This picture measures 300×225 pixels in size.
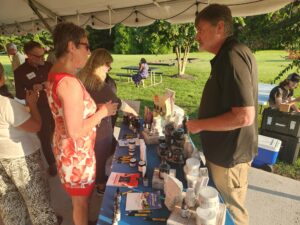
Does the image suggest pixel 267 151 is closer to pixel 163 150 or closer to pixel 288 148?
pixel 288 148

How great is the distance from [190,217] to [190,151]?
744 mm

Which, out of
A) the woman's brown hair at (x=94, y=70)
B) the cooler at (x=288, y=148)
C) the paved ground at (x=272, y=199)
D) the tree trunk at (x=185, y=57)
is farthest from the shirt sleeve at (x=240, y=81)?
the tree trunk at (x=185, y=57)

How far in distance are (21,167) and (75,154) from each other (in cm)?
54

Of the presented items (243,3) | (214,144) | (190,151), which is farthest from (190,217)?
(243,3)

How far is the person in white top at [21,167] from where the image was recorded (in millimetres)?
1718

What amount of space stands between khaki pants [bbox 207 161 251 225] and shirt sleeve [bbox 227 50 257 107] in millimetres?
509

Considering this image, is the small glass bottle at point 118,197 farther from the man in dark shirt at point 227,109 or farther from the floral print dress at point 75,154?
the man in dark shirt at point 227,109

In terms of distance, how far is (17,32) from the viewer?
17.5ft

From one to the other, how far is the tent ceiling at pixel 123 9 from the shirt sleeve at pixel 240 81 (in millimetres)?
1554

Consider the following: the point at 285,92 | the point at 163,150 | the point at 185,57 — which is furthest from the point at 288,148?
the point at 185,57

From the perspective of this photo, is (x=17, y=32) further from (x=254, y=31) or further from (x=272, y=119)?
(x=272, y=119)

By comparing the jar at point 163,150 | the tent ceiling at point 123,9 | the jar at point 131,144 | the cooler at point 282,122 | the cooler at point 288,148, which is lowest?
the cooler at point 288,148

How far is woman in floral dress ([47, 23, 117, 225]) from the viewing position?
1.42 m

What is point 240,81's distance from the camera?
1420 millimetres
